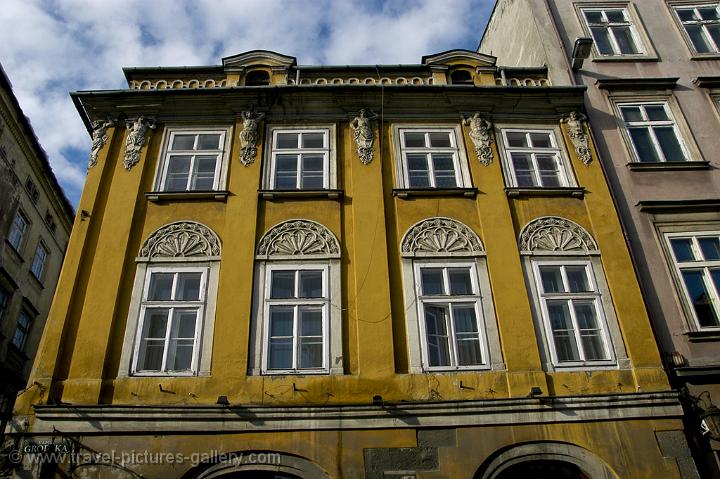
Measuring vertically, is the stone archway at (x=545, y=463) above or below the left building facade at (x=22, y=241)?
below

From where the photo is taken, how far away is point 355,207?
11172mm

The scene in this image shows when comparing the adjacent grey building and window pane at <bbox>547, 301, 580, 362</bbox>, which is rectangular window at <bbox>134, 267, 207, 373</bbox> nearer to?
window pane at <bbox>547, 301, 580, 362</bbox>

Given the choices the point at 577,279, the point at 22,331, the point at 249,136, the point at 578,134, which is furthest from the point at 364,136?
the point at 22,331

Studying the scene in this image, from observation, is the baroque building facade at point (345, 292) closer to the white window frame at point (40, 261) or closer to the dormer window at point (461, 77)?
the dormer window at point (461, 77)

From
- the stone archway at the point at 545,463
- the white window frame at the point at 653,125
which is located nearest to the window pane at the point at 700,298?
the white window frame at the point at 653,125

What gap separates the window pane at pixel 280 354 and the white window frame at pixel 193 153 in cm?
352

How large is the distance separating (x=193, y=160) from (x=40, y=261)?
38.0ft

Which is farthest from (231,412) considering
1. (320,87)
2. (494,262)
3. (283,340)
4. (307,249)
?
(320,87)

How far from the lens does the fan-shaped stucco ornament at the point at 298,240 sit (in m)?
10.6

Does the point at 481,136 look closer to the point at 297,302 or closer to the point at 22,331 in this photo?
the point at 297,302

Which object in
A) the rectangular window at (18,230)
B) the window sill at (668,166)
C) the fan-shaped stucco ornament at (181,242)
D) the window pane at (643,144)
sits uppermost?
the rectangular window at (18,230)

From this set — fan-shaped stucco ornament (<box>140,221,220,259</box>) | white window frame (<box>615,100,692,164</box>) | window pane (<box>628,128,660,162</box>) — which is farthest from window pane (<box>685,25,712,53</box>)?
fan-shaped stucco ornament (<box>140,221,220,259</box>)

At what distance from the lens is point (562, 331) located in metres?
9.99

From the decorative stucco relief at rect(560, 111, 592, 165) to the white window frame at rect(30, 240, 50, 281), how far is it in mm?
17527
